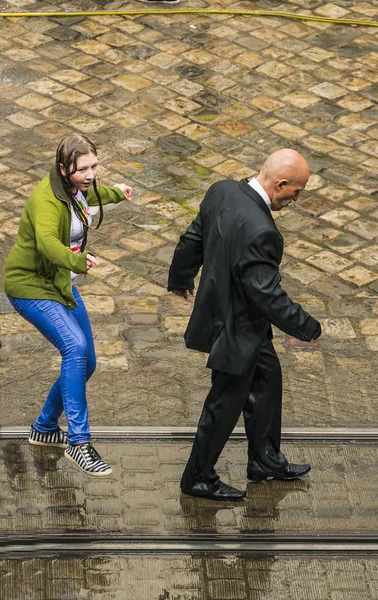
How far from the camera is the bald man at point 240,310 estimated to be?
603 centimetres

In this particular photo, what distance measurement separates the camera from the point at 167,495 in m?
6.85

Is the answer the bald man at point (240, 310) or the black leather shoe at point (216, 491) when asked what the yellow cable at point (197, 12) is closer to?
the bald man at point (240, 310)

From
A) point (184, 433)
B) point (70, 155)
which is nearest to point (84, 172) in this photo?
point (70, 155)

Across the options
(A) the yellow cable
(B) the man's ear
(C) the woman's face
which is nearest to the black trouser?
(B) the man's ear

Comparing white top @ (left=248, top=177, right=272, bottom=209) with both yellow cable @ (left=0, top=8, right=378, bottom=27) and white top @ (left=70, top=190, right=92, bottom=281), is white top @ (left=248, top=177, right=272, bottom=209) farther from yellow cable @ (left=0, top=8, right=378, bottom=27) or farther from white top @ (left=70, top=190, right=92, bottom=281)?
yellow cable @ (left=0, top=8, right=378, bottom=27)

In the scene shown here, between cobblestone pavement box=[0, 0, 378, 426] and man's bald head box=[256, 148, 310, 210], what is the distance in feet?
6.24

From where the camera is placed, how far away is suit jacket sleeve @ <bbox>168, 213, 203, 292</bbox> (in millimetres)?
6434

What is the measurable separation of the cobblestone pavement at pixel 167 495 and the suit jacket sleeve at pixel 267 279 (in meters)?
1.29

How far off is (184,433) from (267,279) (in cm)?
165

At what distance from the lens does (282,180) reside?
610 centimetres

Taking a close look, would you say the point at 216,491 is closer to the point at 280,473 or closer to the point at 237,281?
the point at 280,473

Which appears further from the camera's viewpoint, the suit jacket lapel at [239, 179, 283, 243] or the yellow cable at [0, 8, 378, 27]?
the yellow cable at [0, 8, 378, 27]

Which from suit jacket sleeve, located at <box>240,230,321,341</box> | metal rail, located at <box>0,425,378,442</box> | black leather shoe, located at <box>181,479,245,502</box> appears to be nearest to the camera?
suit jacket sleeve, located at <box>240,230,321,341</box>

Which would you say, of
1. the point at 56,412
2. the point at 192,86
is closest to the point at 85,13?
the point at 192,86
